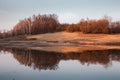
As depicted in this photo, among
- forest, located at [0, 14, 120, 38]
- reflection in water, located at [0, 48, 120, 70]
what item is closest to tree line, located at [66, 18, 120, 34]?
forest, located at [0, 14, 120, 38]

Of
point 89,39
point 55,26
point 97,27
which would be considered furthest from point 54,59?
point 55,26

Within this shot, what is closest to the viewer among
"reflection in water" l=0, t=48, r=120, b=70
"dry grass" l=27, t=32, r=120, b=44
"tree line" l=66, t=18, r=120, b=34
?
"reflection in water" l=0, t=48, r=120, b=70

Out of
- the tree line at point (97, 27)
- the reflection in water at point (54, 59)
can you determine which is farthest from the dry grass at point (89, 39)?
the reflection in water at point (54, 59)

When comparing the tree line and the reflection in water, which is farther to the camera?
the tree line

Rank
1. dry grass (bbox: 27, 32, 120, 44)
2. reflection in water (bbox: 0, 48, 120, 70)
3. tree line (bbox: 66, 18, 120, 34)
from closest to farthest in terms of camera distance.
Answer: reflection in water (bbox: 0, 48, 120, 70) < dry grass (bbox: 27, 32, 120, 44) < tree line (bbox: 66, 18, 120, 34)

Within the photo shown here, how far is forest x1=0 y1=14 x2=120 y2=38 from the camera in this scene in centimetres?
7381

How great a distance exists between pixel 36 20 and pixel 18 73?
7168 cm

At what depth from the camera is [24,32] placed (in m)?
84.7

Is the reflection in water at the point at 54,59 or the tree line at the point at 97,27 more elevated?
the tree line at the point at 97,27

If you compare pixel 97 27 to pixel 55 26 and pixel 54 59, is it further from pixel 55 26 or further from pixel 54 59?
pixel 54 59

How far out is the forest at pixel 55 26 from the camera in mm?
73812

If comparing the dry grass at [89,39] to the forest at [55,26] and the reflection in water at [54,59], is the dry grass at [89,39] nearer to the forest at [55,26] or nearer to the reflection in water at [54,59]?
the forest at [55,26]

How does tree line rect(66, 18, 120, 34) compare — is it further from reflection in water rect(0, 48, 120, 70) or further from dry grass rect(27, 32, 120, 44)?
reflection in water rect(0, 48, 120, 70)

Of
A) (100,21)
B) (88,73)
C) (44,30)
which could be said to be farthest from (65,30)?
(88,73)
